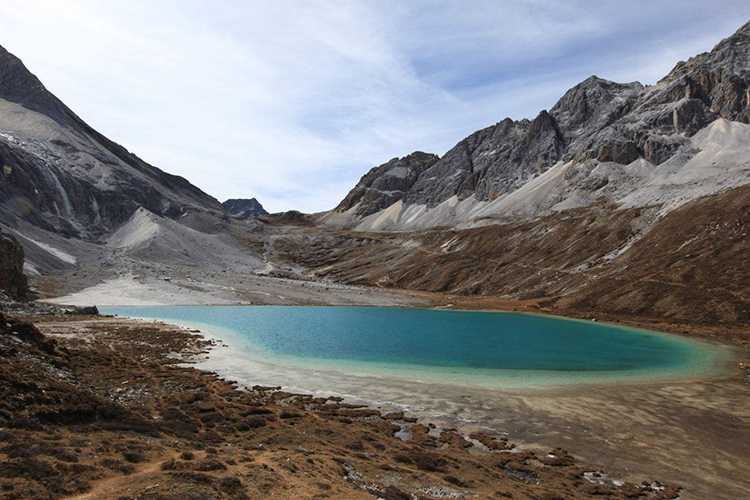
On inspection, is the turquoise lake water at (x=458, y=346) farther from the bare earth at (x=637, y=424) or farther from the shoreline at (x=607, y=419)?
the bare earth at (x=637, y=424)

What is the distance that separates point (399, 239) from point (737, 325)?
5101 inches

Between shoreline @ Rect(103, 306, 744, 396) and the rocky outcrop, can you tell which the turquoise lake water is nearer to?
shoreline @ Rect(103, 306, 744, 396)

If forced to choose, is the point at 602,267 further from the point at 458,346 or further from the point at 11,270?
the point at 11,270

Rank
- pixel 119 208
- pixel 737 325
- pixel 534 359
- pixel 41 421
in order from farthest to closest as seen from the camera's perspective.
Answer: pixel 119 208 < pixel 737 325 < pixel 534 359 < pixel 41 421

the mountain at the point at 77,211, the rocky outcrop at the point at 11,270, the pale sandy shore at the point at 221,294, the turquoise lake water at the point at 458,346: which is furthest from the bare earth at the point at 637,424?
the mountain at the point at 77,211

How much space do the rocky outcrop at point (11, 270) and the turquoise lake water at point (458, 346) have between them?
1311cm

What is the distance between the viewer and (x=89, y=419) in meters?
16.9

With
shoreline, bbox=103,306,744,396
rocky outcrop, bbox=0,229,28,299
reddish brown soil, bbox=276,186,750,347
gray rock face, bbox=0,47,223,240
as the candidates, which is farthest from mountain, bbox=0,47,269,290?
shoreline, bbox=103,306,744,396

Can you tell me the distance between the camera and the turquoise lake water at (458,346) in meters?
38.8

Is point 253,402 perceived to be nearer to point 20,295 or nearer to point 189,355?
point 189,355

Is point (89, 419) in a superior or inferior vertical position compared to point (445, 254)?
inferior

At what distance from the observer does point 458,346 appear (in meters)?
50.9

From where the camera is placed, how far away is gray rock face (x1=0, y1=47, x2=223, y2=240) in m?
132

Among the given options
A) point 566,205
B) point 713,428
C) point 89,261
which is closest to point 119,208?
point 89,261
